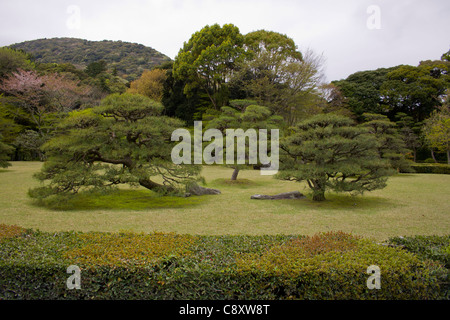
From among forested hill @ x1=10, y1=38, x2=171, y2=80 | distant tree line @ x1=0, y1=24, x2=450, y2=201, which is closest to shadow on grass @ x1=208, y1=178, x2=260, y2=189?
distant tree line @ x1=0, y1=24, x2=450, y2=201

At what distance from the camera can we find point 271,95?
2017 cm

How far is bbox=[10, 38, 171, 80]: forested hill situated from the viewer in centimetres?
4953

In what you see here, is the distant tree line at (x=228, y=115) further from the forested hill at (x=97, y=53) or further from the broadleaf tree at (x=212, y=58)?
the forested hill at (x=97, y=53)

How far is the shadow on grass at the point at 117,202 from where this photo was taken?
23.8 feet

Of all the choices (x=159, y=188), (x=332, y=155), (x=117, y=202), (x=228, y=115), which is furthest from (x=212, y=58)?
(x=117, y=202)

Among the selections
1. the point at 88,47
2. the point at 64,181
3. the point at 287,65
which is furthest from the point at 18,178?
the point at 88,47

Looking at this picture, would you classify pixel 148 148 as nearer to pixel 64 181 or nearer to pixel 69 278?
pixel 64 181

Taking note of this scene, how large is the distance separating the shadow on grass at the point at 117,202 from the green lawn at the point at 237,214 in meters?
0.02

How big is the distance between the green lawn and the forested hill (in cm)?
4082

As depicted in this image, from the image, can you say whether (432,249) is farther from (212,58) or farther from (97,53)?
(97,53)

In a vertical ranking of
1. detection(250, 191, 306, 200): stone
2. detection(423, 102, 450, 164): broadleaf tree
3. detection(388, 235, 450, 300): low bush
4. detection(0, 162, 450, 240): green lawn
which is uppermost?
detection(423, 102, 450, 164): broadleaf tree

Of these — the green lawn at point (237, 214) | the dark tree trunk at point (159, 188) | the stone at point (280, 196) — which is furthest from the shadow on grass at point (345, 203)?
the dark tree trunk at point (159, 188)

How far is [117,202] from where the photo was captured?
813 cm

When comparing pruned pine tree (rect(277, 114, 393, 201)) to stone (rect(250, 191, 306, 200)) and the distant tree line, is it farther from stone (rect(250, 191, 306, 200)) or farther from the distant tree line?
stone (rect(250, 191, 306, 200))
